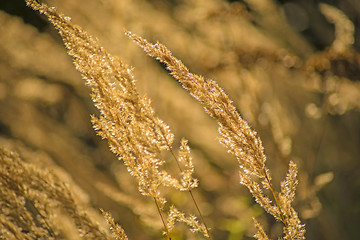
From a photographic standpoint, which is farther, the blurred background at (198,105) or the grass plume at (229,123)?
the blurred background at (198,105)

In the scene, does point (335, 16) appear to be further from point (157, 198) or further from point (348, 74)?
point (157, 198)

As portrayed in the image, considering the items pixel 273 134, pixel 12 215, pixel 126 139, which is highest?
pixel 273 134

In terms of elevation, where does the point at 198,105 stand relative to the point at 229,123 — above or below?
above

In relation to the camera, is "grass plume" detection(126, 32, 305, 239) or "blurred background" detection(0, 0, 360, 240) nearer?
"grass plume" detection(126, 32, 305, 239)

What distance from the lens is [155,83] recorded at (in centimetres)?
177

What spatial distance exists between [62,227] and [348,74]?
141 centimetres

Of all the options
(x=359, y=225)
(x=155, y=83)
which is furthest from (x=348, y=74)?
(x=155, y=83)

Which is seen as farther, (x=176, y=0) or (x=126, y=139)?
(x=176, y=0)

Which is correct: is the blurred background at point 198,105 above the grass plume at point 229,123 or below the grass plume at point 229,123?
above

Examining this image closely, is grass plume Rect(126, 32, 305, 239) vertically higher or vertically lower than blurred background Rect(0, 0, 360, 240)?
lower

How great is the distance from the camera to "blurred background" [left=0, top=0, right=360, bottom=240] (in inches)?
59.1

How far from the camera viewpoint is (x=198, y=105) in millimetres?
2021

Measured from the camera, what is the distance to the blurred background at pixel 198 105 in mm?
1501

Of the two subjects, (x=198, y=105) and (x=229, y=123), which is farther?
(x=198, y=105)
